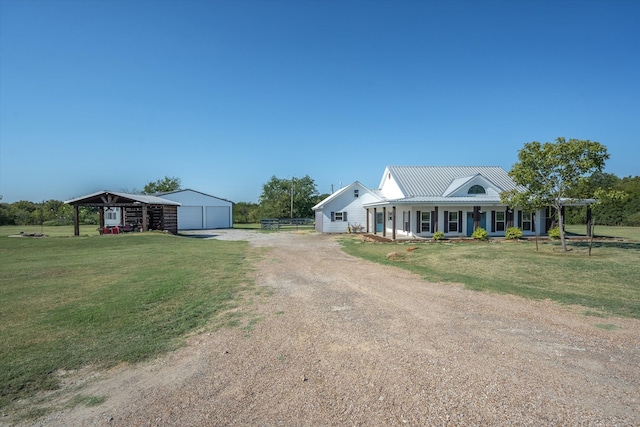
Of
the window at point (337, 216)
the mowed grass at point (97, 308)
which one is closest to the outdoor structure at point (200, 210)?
the window at point (337, 216)

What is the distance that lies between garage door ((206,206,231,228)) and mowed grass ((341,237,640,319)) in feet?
91.3

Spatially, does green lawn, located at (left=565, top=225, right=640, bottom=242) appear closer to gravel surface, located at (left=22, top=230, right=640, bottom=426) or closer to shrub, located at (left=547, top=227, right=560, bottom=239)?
shrub, located at (left=547, top=227, right=560, bottom=239)

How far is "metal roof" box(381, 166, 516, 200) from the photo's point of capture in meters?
25.8

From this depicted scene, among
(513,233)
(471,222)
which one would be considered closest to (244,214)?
(471,222)

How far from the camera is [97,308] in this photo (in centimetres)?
714

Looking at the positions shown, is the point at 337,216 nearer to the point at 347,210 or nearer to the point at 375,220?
the point at 347,210

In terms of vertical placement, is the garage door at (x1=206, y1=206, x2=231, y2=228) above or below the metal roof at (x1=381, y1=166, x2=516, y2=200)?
below

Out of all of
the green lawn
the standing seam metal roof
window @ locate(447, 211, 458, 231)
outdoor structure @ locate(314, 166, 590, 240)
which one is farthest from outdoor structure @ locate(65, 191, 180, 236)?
the green lawn

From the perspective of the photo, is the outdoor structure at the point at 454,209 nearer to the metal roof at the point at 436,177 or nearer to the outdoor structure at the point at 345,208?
the metal roof at the point at 436,177

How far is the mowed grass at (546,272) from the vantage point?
25.8 feet

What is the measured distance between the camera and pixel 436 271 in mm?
11648

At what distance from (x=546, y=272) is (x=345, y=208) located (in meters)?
22.3

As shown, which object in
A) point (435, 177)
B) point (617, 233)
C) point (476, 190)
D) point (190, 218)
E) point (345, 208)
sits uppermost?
point (435, 177)

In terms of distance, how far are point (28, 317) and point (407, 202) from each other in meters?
18.9
